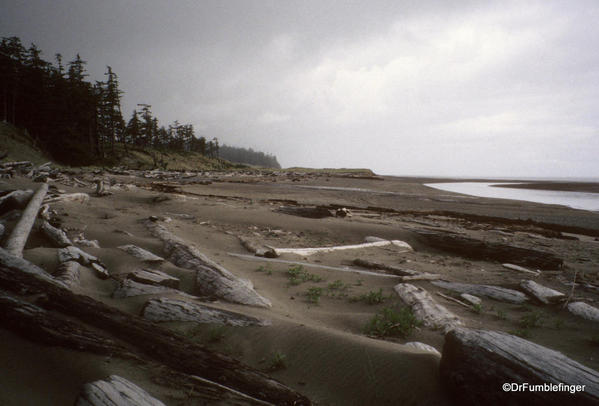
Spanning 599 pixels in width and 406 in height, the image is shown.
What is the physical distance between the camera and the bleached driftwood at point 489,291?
4781 mm

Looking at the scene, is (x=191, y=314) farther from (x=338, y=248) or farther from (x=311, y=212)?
(x=311, y=212)

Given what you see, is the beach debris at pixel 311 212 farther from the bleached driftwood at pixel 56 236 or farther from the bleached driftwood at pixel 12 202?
the bleached driftwood at pixel 12 202

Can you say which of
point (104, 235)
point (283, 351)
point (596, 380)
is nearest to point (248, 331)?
point (283, 351)

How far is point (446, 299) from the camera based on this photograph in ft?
15.6

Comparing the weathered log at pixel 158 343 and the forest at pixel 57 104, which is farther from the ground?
the forest at pixel 57 104

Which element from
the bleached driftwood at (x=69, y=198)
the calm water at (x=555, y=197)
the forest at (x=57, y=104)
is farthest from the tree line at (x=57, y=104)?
the calm water at (x=555, y=197)

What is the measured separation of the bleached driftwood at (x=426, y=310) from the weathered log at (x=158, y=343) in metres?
2.39

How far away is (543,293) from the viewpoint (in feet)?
15.6

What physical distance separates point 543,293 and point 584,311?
61 centimetres

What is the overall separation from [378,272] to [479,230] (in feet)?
26.3

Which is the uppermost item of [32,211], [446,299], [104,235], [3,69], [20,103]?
[3,69]

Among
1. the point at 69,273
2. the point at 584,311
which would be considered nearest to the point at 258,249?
the point at 69,273

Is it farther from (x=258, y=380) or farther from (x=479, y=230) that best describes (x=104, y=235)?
(x=479, y=230)

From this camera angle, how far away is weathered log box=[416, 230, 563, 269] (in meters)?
6.94
